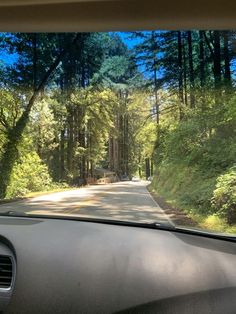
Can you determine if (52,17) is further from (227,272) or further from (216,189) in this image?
(227,272)

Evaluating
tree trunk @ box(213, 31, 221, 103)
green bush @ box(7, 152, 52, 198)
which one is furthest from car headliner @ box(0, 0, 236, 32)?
green bush @ box(7, 152, 52, 198)

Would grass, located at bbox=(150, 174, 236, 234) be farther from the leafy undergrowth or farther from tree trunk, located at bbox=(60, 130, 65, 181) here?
tree trunk, located at bbox=(60, 130, 65, 181)

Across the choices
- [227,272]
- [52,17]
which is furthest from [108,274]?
[52,17]

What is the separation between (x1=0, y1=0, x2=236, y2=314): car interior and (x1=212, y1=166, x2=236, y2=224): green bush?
1.48m

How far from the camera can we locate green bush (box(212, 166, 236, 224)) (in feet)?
14.1

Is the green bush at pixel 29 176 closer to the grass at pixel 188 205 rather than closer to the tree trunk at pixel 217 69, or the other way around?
the grass at pixel 188 205

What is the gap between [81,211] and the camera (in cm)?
386

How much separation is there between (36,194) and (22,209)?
0.47m

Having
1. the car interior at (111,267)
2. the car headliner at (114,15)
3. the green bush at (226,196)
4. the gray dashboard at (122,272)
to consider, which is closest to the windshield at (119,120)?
the green bush at (226,196)

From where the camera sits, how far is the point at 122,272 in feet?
8.45

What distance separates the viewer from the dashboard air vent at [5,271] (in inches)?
105

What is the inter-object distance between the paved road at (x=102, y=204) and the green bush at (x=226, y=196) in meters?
0.65

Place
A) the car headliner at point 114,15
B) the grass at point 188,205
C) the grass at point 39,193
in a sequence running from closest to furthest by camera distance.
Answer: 1. the grass at point 188,205
2. the grass at point 39,193
3. the car headliner at point 114,15

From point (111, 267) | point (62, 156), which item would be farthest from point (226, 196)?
point (111, 267)
